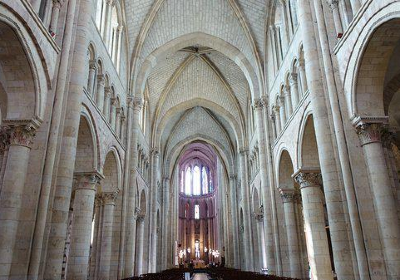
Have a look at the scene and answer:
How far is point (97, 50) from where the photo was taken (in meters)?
15.3

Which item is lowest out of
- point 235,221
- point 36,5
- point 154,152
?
point 235,221

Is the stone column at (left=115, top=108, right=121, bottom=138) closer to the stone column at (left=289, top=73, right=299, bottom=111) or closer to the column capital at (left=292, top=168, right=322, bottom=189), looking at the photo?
the stone column at (left=289, top=73, right=299, bottom=111)

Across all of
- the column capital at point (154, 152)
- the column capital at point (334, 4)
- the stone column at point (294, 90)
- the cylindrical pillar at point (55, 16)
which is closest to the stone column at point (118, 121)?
the cylindrical pillar at point (55, 16)

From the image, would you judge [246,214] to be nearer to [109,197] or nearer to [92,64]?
[109,197]

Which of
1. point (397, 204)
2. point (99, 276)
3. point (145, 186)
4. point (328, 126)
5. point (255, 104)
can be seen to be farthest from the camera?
point (145, 186)

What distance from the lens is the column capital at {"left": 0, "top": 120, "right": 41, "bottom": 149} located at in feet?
31.7

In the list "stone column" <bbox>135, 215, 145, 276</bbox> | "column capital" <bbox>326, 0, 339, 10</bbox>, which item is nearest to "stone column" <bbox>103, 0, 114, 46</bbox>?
"column capital" <bbox>326, 0, 339, 10</bbox>

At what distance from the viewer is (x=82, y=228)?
44.7 feet

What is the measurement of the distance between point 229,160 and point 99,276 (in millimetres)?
25548

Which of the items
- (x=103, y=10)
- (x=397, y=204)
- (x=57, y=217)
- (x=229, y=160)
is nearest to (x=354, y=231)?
(x=397, y=204)

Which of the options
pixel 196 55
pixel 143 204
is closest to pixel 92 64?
pixel 196 55

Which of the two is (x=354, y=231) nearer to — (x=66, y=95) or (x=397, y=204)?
(x=397, y=204)

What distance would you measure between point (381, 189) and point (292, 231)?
28.6 ft

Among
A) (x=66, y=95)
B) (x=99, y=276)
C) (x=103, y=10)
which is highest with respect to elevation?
(x=103, y=10)
